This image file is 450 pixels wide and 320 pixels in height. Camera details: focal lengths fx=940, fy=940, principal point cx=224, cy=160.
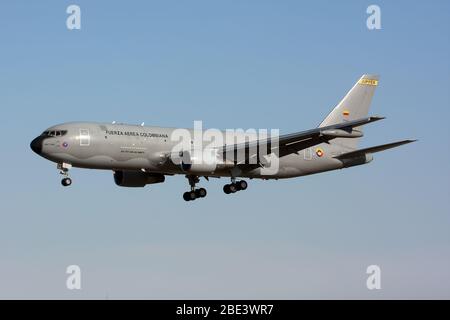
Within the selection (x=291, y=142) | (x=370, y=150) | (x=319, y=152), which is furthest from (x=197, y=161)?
(x=370, y=150)

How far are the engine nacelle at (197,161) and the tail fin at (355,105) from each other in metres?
14.7

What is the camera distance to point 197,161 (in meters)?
72.8

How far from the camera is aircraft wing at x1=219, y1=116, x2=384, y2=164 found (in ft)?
234

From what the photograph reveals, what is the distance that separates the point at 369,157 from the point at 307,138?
948 cm

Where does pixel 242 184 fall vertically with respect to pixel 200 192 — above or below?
above

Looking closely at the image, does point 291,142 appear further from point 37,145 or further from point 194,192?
point 37,145

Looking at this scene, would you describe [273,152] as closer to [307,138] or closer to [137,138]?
[307,138]

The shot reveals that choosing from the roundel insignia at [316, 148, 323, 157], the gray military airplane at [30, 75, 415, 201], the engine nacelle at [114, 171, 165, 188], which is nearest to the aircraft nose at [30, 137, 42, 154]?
the gray military airplane at [30, 75, 415, 201]

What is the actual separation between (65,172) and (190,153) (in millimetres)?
9669

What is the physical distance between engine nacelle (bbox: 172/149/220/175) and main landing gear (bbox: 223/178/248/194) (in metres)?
4.31

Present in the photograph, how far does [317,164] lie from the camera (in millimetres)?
81812

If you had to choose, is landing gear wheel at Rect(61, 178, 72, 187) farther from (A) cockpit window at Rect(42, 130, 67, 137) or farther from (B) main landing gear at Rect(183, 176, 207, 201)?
(B) main landing gear at Rect(183, 176, 207, 201)

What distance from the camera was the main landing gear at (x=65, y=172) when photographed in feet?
233

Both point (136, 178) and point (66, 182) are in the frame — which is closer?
point (66, 182)
